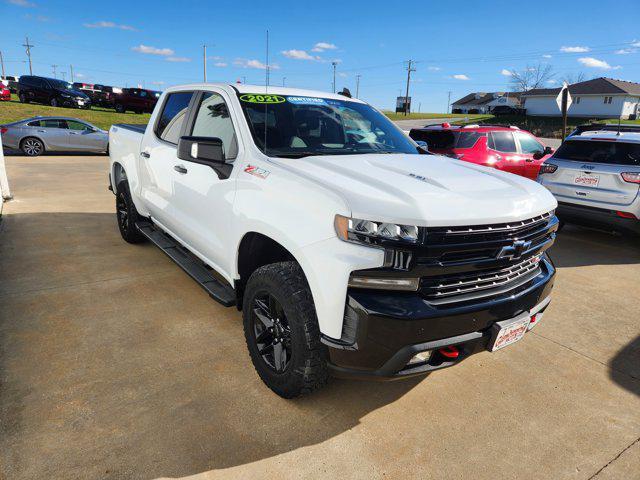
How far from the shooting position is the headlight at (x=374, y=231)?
210 centimetres

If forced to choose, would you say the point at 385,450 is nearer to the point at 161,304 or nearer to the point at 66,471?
the point at 66,471

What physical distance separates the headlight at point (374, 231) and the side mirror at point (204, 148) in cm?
115

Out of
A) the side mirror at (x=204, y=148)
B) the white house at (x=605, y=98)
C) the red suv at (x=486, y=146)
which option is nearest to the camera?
the side mirror at (x=204, y=148)

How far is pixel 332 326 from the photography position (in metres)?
2.19

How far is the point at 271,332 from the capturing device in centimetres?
272

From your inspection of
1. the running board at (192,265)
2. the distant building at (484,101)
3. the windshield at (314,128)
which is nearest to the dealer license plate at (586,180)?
the windshield at (314,128)

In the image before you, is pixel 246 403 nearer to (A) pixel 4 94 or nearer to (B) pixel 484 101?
(A) pixel 4 94

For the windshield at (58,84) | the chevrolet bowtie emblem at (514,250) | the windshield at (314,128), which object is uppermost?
the windshield at (58,84)

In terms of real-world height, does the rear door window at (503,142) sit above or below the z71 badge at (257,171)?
above

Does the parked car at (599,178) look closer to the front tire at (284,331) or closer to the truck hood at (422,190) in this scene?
the truck hood at (422,190)

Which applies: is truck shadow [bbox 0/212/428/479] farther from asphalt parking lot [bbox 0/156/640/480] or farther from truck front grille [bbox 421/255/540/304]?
truck front grille [bbox 421/255/540/304]

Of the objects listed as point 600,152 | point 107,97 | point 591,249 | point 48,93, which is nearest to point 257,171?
point 600,152

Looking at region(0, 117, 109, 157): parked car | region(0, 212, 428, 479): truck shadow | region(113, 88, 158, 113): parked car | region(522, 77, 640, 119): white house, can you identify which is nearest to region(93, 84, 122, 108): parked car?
region(113, 88, 158, 113): parked car

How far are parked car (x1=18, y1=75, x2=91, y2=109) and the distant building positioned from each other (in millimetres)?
77685
